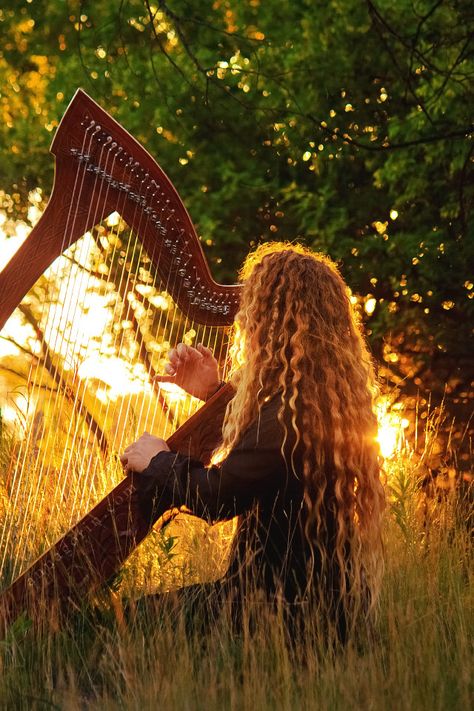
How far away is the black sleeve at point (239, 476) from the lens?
3.26 metres

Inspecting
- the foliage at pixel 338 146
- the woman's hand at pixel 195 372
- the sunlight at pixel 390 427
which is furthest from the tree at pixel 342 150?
the woman's hand at pixel 195 372


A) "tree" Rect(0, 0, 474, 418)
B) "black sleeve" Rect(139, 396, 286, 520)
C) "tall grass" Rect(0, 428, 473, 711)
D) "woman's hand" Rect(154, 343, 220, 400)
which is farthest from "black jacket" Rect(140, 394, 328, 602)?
"tree" Rect(0, 0, 474, 418)

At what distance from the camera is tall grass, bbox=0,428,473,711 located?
3.01 m

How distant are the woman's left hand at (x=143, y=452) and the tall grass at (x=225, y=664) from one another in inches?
13.6

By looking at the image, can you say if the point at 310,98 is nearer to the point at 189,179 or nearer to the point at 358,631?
the point at 189,179

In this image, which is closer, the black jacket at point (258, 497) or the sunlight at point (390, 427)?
the black jacket at point (258, 497)

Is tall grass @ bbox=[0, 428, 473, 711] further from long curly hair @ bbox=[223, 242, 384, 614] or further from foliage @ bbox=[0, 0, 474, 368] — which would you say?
foliage @ bbox=[0, 0, 474, 368]

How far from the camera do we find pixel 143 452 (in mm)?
3539

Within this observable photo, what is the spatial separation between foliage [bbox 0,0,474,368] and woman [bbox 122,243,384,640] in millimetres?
3799

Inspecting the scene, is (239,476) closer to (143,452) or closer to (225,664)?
(143,452)

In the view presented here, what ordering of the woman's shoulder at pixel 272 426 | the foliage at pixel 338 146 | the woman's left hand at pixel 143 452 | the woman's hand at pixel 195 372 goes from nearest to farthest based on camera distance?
the woman's shoulder at pixel 272 426, the woman's left hand at pixel 143 452, the woman's hand at pixel 195 372, the foliage at pixel 338 146

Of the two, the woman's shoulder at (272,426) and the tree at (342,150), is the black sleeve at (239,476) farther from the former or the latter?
the tree at (342,150)

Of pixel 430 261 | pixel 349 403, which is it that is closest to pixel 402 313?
pixel 430 261

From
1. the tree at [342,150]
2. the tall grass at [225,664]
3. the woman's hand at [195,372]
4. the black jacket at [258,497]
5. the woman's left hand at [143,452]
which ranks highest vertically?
the tree at [342,150]
